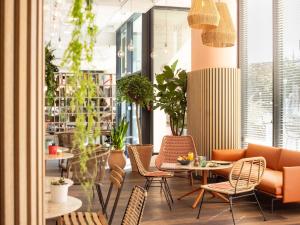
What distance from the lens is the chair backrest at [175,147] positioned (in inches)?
289

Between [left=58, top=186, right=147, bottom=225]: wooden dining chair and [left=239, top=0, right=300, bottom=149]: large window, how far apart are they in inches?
180

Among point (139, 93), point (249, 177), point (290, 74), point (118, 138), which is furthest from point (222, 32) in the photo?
point (118, 138)

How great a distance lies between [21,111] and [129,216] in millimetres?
1671

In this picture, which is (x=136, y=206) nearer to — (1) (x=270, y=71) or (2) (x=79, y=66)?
(2) (x=79, y=66)

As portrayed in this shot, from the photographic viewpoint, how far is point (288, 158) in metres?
6.45

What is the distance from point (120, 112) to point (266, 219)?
1027 cm

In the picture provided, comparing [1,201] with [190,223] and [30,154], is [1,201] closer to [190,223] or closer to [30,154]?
[30,154]

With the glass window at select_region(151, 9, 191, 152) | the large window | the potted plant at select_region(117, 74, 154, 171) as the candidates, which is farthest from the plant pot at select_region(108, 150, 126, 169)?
the large window

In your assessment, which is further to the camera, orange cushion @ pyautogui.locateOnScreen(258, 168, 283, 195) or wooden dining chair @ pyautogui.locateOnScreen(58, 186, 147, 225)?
orange cushion @ pyautogui.locateOnScreen(258, 168, 283, 195)

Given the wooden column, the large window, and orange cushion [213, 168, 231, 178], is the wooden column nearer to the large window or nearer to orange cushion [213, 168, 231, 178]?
orange cushion [213, 168, 231, 178]

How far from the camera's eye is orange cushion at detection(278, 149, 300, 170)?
626cm

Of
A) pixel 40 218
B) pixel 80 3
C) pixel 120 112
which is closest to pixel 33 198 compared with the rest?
pixel 40 218

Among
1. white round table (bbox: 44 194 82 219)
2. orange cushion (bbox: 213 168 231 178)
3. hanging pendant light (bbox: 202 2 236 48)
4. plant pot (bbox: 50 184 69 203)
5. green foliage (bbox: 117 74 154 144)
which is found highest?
hanging pendant light (bbox: 202 2 236 48)

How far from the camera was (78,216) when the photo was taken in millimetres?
3543
